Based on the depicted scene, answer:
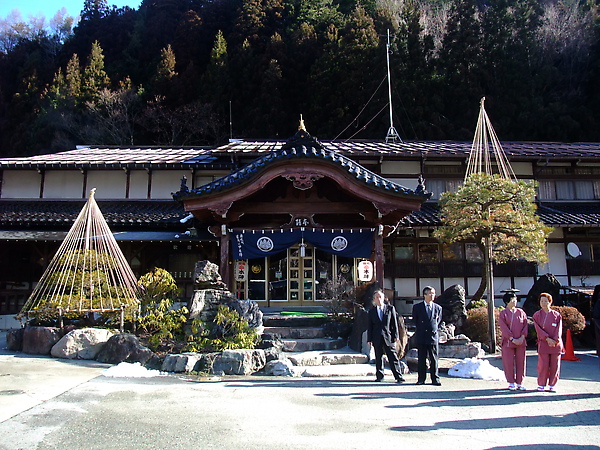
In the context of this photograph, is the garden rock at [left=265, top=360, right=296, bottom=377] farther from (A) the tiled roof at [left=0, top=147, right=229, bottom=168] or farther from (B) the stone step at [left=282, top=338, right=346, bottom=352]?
(A) the tiled roof at [left=0, top=147, right=229, bottom=168]

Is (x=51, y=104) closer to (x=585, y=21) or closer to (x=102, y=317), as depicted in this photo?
(x=102, y=317)

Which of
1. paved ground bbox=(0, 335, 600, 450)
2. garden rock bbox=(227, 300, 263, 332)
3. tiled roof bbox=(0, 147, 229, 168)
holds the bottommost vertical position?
paved ground bbox=(0, 335, 600, 450)

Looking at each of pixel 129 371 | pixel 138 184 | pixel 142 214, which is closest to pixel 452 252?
pixel 142 214

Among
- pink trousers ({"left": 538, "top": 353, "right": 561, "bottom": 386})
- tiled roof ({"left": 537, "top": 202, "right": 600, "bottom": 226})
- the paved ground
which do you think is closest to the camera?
the paved ground

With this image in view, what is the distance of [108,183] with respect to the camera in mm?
18000

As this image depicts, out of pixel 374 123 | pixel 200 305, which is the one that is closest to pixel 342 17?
pixel 374 123

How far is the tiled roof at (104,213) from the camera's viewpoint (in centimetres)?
1544

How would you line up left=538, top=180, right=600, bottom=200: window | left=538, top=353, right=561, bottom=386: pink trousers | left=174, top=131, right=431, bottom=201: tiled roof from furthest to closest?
left=538, top=180, right=600, bottom=200: window → left=174, top=131, right=431, bottom=201: tiled roof → left=538, top=353, right=561, bottom=386: pink trousers

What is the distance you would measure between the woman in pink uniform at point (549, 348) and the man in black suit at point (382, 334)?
7.39 ft

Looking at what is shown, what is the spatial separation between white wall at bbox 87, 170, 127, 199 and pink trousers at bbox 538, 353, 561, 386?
15.7m

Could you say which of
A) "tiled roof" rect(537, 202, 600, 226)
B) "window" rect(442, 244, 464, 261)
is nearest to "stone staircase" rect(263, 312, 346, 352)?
"window" rect(442, 244, 464, 261)

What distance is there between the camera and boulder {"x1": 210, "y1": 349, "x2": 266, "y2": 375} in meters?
8.61

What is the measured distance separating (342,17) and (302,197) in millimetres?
31248

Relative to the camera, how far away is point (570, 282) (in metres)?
16.1
